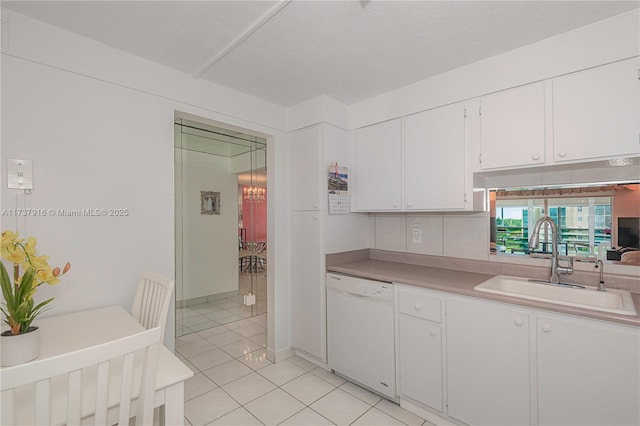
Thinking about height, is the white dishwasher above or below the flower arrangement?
below

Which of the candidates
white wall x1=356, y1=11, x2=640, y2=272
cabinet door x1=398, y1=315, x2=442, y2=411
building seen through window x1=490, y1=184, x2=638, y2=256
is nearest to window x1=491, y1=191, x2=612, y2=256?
building seen through window x1=490, y1=184, x2=638, y2=256

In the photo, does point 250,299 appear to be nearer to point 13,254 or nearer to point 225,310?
point 225,310

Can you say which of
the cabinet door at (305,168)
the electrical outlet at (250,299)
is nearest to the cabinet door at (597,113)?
the cabinet door at (305,168)

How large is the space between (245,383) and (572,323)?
2255 mm

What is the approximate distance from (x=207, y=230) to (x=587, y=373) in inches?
160

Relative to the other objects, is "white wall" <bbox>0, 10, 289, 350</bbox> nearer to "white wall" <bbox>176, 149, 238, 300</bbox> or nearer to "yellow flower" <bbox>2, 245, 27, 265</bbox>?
"yellow flower" <bbox>2, 245, 27, 265</bbox>

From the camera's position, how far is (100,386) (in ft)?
2.89

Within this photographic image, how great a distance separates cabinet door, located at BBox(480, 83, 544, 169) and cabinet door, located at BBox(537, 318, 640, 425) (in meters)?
0.99

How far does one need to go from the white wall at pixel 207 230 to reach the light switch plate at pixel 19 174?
6.82 feet

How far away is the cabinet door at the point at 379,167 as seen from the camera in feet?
8.21

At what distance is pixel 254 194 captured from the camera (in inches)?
141

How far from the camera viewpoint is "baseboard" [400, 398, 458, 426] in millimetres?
1899

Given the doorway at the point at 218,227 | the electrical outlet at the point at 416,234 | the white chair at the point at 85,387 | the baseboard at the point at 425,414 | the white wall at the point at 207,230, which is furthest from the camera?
the white wall at the point at 207,230

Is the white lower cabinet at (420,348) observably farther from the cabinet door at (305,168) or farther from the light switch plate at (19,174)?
the light switch plate at (19,174)
